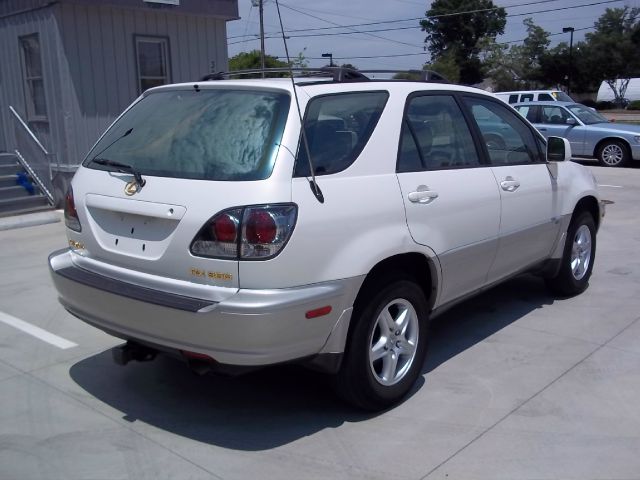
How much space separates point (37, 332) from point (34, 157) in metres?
6.50

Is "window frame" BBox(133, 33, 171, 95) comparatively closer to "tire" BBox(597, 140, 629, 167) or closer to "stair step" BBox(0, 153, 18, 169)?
"stair step" BBox(0, 153, 18, 169)

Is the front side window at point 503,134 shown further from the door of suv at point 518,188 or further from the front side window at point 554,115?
the front side window at point 554,115

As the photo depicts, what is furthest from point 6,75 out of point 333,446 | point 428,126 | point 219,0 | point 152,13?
point 333,446

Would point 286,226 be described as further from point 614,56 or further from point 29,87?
point 614,56

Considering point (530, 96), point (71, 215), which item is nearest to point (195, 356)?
point (71, 215)

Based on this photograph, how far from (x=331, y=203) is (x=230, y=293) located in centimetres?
69

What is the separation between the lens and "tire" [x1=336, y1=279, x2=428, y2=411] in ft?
12.5

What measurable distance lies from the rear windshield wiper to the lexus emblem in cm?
3

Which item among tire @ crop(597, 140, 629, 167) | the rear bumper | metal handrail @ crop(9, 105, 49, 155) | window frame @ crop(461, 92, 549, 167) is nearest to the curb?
metal handrail @ crop(9, 105, 49, 155)

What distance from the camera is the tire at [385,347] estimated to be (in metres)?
3.81

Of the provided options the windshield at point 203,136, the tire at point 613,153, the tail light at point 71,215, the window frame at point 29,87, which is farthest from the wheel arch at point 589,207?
the tire at point 613,153

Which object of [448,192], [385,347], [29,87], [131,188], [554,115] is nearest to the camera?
[131,188]

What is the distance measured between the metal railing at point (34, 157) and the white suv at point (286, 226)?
7120 millimetres

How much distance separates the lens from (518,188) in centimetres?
510
